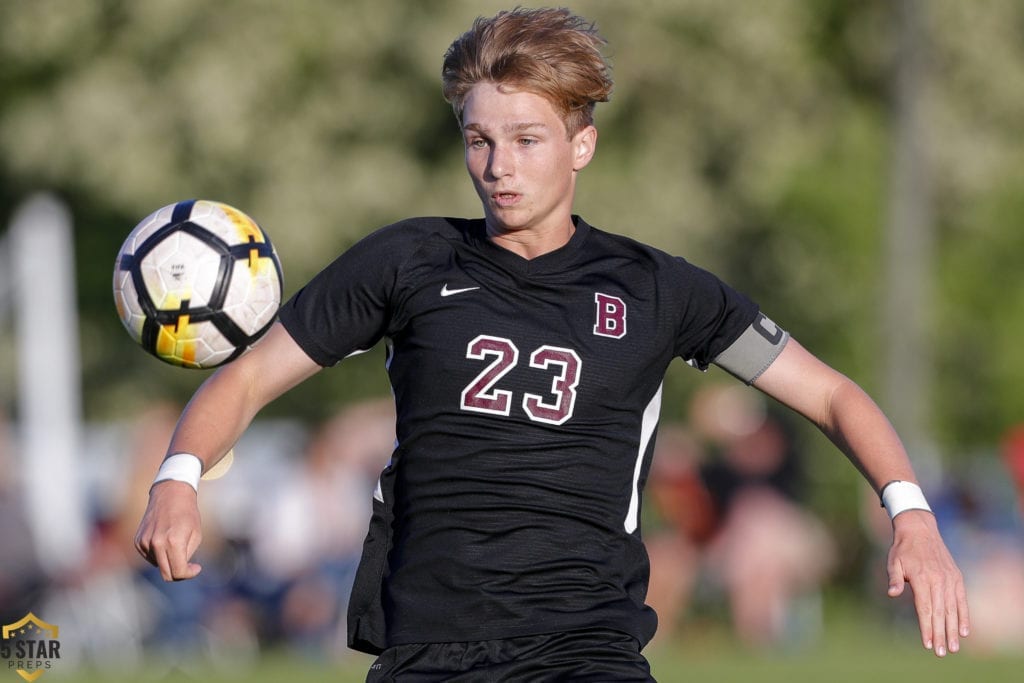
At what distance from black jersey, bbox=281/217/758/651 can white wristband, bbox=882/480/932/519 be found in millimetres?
614

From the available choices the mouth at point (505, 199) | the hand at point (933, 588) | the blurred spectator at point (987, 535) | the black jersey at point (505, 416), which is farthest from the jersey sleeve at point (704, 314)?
the blurred spectator at point (987, 535)

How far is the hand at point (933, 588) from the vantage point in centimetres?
416

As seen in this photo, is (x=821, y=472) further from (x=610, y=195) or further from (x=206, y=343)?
(x=206, y=343)

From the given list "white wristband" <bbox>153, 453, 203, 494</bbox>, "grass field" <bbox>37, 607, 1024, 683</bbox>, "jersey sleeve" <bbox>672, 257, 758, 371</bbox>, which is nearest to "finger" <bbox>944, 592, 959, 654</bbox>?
"jersey sleeve" <bbox>672, 257, 758, 371</bbox>

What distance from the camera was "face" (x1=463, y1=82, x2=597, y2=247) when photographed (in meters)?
4.54

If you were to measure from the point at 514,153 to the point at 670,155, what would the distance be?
1674 centimetres

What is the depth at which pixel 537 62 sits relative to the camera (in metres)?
4.56

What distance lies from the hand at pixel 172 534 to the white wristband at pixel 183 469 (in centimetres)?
5

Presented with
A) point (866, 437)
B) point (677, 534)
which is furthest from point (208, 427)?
point (677, 534)

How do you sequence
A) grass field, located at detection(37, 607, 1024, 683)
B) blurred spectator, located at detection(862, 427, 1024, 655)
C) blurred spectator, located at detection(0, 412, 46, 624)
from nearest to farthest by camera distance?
grass field, located at detection(37, 607, 1024, 683) < blurred spectator, located at detection(0, 412, 46, 624) < blurred spectator, located at detection(862, 427, 1024, 655)

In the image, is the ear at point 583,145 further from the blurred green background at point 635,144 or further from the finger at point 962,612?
the blurred green background at point 635,144

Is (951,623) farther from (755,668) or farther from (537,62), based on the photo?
(755,668)

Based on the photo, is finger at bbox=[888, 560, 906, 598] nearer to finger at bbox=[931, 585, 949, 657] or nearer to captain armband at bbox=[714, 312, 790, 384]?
finger at bbox=[931, 585, 949, 657]

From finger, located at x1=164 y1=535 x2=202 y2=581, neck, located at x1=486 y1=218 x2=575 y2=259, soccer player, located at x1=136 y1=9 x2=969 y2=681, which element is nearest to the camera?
finger, located at x1=164 y1=535 x2=202 y2=581
